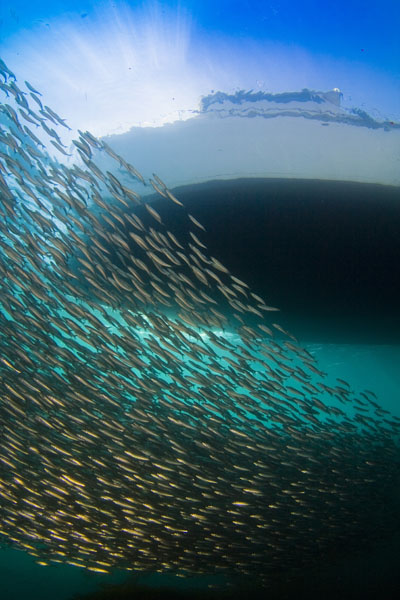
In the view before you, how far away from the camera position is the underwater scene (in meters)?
5.33

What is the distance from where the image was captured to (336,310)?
12.3 metres

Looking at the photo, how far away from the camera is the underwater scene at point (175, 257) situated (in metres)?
5.33

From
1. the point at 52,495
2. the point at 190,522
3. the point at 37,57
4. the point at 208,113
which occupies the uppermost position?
the point at 208,113

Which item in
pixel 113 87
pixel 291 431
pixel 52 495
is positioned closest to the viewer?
pixel 113 87

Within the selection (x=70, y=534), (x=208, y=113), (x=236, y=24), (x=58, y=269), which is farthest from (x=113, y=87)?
(x=70, y=534)

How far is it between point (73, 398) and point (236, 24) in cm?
700

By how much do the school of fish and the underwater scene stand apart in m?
0.06

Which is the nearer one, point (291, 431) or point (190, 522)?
point (291, 431)

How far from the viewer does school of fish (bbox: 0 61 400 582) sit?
17.8ft

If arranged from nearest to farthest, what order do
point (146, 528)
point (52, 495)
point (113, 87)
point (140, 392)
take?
point (113, 87)
point (140, 392)
point (52, 495)
point (146, 528)

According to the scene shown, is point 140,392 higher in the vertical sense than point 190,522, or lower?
higher

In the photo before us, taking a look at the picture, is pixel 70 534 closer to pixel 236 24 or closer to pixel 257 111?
pixel 257 111

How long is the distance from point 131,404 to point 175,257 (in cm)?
343

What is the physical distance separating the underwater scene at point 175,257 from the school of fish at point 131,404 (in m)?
0.06
